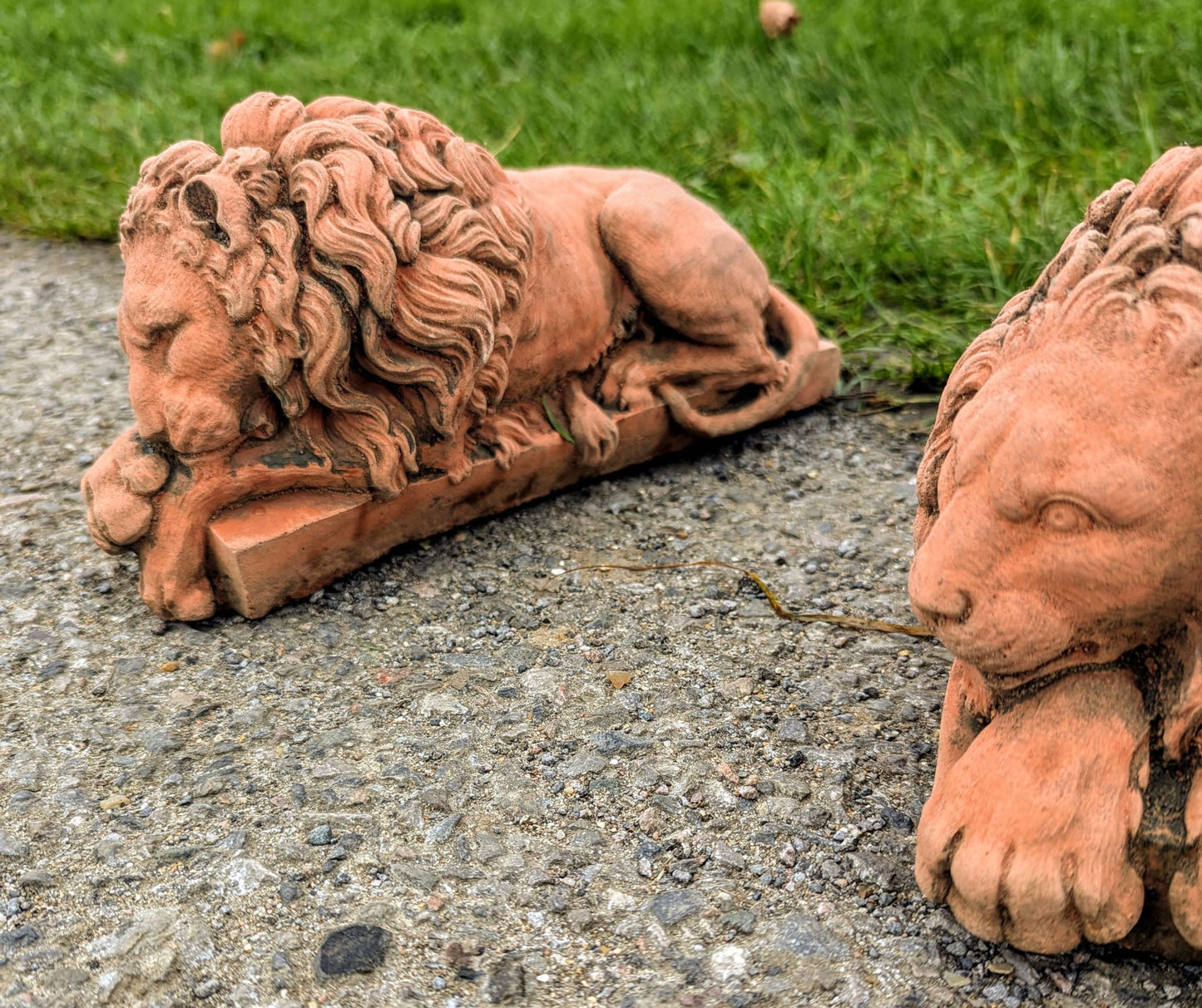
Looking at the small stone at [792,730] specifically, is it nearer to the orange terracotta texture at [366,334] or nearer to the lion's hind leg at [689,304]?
the orange terracotta texture at [366,334]

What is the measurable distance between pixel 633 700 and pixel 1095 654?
3.48ft

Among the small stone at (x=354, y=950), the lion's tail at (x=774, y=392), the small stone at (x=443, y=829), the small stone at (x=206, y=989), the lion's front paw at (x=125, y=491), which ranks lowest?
the small stone at (x=443, y=829)

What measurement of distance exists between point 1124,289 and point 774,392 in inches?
77.3

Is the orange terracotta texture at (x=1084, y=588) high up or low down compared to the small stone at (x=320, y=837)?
up

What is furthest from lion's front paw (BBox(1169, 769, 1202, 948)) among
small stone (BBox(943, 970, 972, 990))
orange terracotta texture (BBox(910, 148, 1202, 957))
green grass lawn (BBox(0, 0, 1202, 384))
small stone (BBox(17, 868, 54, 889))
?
green grass lawn (BBox(0, 0, 1202, 384))

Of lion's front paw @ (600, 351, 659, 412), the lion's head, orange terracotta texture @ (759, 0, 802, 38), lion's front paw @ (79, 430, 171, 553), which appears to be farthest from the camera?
orange terracotta texture @ (759, 0, 802, 38)

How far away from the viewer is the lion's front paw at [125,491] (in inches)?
112

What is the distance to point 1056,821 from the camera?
184cm

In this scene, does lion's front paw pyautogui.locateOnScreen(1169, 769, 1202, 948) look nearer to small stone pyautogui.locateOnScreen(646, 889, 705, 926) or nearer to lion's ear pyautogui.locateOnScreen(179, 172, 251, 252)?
small stone pyautogui.locateOnScreen(646, 889, 705, 926)

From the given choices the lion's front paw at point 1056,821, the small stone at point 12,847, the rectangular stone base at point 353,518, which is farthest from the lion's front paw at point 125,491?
the lion's front paw at point 1056,821

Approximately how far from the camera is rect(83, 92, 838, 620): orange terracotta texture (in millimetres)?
2658

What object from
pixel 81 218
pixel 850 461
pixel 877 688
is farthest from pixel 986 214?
pixel 81 218

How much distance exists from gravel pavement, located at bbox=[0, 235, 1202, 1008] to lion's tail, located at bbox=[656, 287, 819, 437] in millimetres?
174

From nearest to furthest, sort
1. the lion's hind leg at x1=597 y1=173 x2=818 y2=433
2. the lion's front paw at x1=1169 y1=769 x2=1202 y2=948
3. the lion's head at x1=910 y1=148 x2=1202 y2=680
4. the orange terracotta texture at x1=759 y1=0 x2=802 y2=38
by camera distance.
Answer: the lion's head at x1=910 y1=148 x2=1202 y2=680 → the lion's front paw at x1=1169 y1=769 x2=1202 y2=948 → the lion's hind leg at x1=597 y1=173 x2=818 y2=433 → the orange terracotta texture at x1=759 y1=0 x2=802 y2=38
